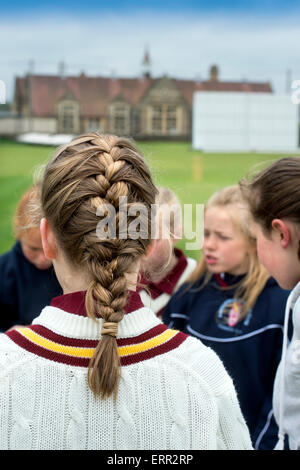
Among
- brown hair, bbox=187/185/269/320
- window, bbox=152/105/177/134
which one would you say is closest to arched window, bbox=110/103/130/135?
window, bbox=152/105/177/134

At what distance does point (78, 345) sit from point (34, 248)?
5.73 feet

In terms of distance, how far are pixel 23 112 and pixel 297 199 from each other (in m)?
28.5

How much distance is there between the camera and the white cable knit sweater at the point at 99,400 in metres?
1.10

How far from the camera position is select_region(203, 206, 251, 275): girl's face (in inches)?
99.4

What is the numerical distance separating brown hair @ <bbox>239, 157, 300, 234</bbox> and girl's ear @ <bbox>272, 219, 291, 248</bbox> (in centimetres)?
3

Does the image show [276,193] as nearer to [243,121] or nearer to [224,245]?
[224,245]

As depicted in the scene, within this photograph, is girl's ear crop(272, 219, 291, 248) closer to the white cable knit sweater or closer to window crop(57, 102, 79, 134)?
the white cable knit sweater

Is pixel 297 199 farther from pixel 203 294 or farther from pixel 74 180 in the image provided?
pixel 203 294

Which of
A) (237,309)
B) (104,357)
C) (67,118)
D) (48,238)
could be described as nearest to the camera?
(104,357)

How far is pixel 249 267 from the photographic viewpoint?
8.36 feet

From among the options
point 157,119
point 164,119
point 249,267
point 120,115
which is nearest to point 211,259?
point 249,267

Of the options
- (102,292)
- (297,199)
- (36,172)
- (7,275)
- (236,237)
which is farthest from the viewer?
(7,275)

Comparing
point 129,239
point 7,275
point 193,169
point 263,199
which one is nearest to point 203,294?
point 263,199

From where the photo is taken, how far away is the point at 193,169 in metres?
22.3
